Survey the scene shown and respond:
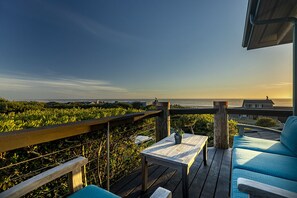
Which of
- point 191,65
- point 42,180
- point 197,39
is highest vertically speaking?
point 197,39

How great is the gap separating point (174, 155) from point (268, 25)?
286cm

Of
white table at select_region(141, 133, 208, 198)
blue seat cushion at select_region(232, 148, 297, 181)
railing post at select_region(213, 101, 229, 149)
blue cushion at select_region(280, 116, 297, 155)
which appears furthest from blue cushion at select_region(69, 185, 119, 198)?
railing post at select_region(213, 101, 229, 149)

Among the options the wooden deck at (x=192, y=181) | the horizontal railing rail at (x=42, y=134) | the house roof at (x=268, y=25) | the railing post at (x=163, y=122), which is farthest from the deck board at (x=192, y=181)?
the house roof at (x=268, y=25)

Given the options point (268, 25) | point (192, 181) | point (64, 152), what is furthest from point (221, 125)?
point (64, 152)

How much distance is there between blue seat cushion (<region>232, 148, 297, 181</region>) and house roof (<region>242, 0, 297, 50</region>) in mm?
1941

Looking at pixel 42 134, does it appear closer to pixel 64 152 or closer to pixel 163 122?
pixel 64 152

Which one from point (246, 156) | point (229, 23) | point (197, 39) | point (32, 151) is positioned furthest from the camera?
point (197, 39)

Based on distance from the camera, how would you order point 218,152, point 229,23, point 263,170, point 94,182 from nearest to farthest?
point 263,170, point 94,182, point 218,152, point 229,23

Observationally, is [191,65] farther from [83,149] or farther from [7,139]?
[7,139]

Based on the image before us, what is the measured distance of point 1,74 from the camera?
8695 millimetres

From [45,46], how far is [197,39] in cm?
756

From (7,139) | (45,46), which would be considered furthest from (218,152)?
(45,46)

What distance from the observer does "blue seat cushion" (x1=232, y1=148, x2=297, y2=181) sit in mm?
1386

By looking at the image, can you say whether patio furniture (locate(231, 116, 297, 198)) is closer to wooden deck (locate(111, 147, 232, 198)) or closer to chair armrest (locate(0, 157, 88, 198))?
wooden deck (locate(111, 147, 232, 198))
